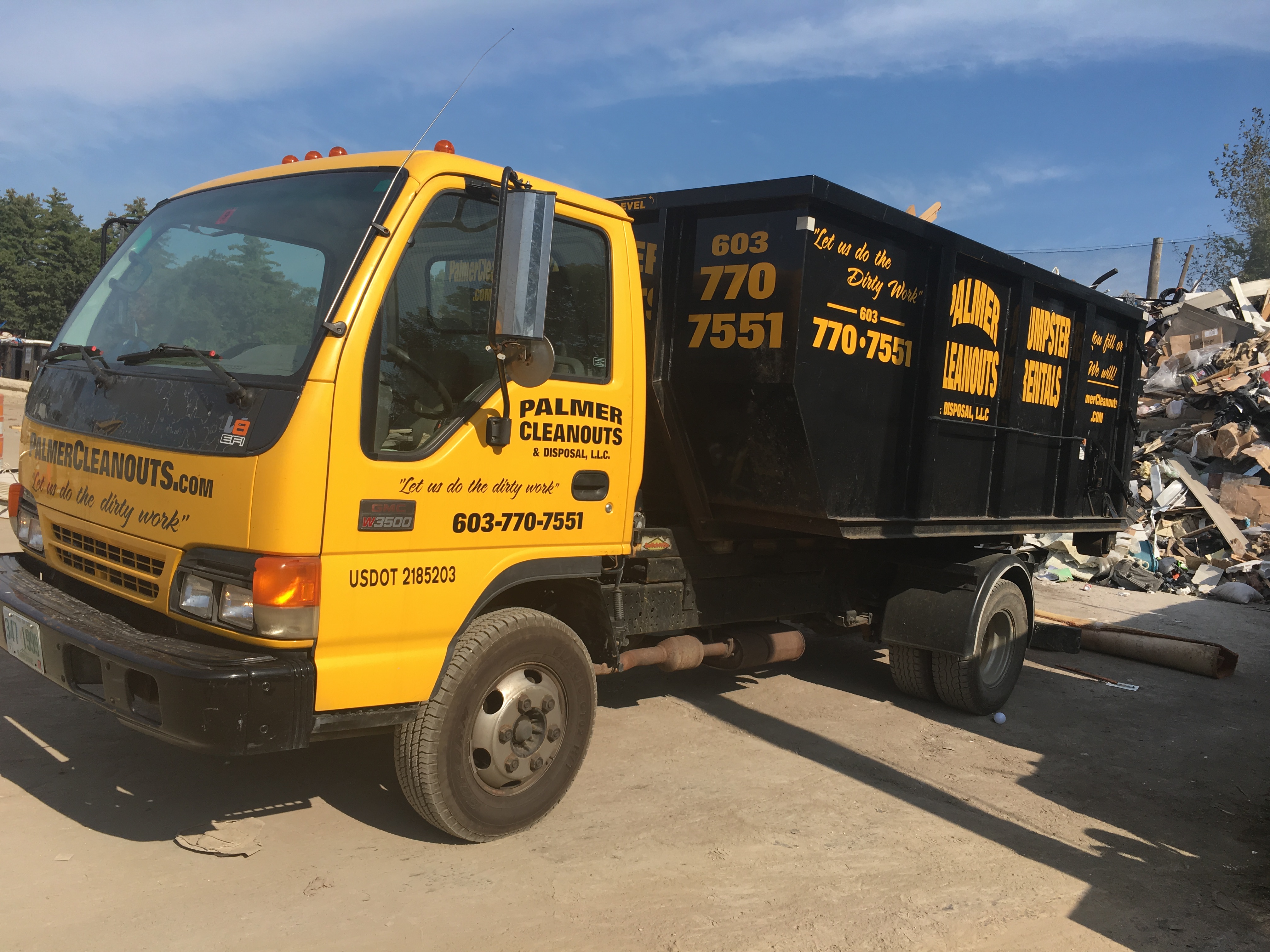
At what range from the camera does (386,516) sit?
326cm

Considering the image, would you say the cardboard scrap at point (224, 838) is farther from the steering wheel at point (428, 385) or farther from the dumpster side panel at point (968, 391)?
the dumpster side panel at point (968, 391)

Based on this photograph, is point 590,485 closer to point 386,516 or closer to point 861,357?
point 386,516

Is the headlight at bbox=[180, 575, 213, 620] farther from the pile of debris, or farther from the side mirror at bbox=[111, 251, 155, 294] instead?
the pile of debris

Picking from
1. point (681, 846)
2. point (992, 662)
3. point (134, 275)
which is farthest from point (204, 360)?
point (992, 662)

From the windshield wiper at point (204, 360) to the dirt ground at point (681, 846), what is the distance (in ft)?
5.54

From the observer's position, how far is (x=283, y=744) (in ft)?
10.1

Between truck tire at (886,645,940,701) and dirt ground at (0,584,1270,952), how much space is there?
0.37 meters

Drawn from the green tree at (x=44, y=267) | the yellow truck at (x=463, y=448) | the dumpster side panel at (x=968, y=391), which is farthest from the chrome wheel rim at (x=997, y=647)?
the green tree at (x=44, y=267)

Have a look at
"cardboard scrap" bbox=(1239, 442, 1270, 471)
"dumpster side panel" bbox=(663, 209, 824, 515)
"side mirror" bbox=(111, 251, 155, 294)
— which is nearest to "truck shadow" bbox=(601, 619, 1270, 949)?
"dumpster side panel" bbox=(663, 209, 824, 515)

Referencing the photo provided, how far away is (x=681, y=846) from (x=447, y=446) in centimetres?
193

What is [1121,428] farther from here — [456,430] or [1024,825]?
[456,430]

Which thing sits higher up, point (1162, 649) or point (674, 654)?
point (674, 654)

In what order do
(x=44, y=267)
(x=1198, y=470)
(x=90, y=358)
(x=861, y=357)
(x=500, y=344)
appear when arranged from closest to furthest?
(x=500, y=344) → (x=90, y=358) → (x=861, y=357) → (x=1198, y=470) → (x=44, y=267)

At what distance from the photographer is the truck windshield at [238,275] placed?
3299mm
